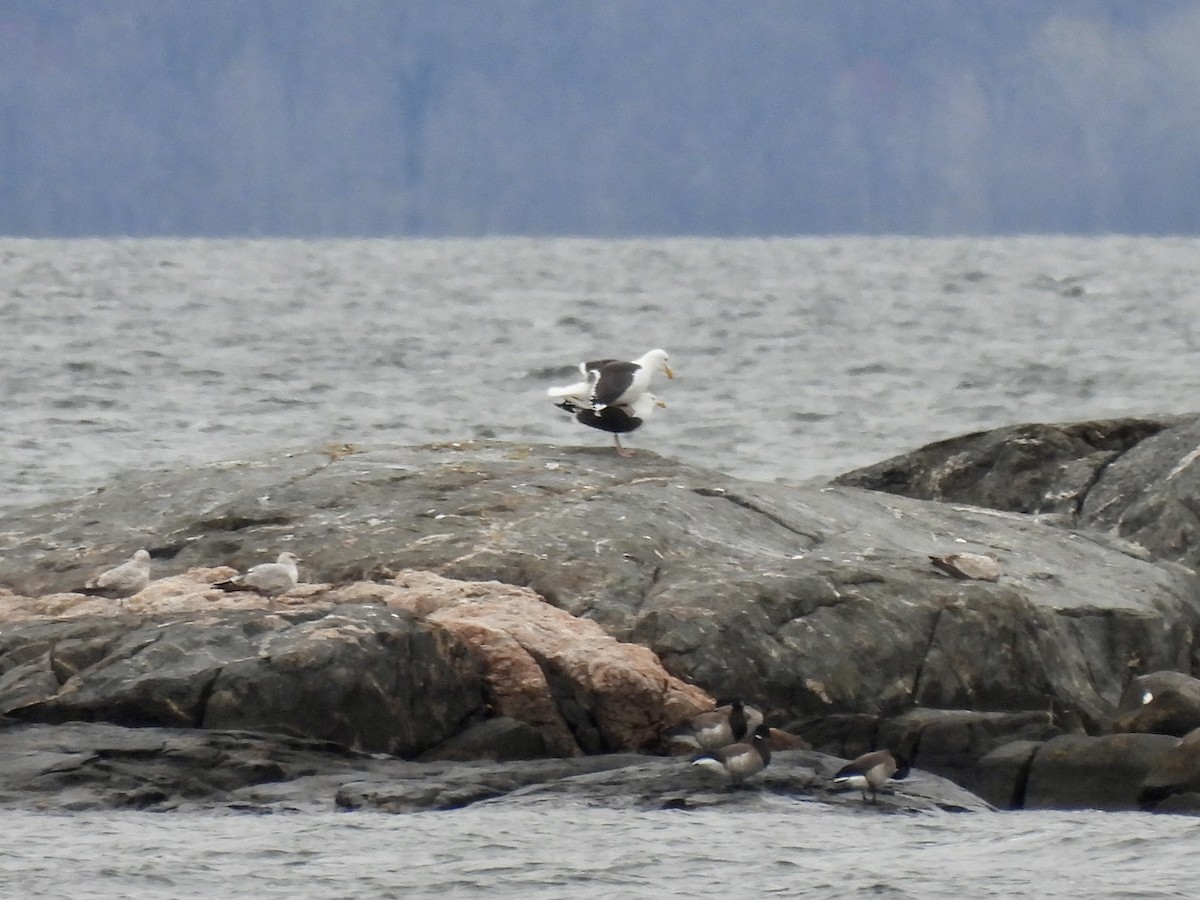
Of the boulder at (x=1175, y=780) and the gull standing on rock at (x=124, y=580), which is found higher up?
the gull standing on rock at (x=124, y=580)

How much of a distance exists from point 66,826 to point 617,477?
501cm

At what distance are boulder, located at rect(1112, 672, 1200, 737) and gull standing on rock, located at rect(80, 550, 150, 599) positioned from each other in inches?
208

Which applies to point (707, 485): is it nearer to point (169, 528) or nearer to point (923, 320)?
point (169, 528)

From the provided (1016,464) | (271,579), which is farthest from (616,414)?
(271,579)

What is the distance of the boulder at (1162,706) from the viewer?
34.3ft

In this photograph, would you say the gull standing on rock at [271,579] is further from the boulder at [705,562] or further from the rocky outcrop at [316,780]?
the rocky outcrop at [316,780]

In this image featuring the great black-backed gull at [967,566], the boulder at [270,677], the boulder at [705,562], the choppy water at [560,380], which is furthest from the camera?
the great black-backed gull at [967,566]

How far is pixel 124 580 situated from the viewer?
11.2 meters

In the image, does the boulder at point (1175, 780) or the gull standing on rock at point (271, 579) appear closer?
the boulder at point (1175, 780)

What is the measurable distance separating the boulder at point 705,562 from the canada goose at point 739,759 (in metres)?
0.97

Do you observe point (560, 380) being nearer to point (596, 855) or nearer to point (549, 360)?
point (549, 360)

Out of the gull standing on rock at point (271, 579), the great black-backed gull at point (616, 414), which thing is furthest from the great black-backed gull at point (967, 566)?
the gull standing on rock at point (271, 579)

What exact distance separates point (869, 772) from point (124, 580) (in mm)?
4328

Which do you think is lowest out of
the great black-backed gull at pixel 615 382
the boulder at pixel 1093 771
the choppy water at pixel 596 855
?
the choppy water at pixel 596 855
